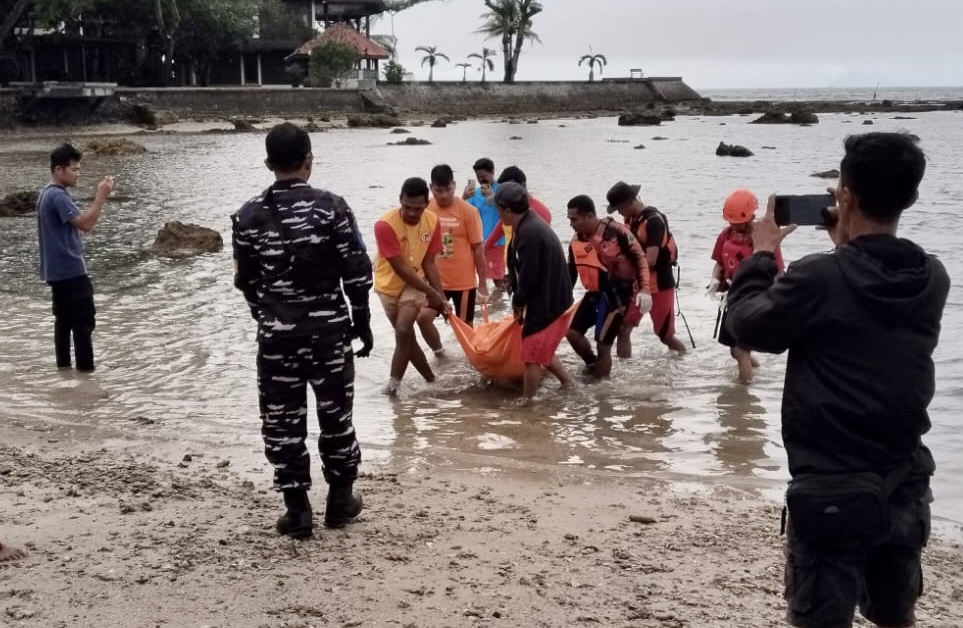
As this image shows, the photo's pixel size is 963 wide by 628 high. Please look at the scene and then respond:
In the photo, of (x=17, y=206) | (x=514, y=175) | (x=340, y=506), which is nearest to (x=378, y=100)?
(x=17, y=206)

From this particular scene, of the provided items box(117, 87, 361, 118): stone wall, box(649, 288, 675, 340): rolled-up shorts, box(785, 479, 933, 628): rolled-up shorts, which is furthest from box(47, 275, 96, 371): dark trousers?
box(117, 87, 361, 118): stone wall

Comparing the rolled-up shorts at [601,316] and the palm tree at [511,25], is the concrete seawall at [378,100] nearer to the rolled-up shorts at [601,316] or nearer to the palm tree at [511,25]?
the palm tree at [511,25]

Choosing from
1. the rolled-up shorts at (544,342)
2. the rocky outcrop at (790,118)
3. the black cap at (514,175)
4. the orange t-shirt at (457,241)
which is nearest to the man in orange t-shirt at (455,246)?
the orange t-shirt at (457,241)

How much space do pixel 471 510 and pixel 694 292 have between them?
8.11m

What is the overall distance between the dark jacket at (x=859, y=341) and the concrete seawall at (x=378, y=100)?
53.5 meters

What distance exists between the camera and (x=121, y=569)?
176 inches

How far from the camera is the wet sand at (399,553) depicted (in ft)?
13.5

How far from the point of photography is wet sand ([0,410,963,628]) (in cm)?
410

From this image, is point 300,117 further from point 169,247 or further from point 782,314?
point 782,314

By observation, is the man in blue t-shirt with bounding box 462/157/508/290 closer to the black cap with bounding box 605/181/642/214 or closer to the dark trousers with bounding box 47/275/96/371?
the black cap with bounding box 605/181/642/214

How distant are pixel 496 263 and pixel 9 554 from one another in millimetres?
7009

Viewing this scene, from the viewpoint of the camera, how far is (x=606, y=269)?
8.41 m

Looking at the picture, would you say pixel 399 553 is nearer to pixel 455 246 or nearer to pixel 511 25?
pixel 455 246

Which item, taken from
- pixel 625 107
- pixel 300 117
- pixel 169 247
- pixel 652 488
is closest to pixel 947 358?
pixel 652 488
